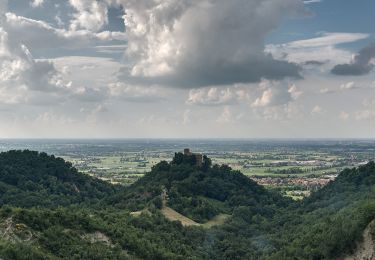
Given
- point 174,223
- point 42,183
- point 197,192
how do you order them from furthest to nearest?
point 42,183, point 197,192, point 174,223

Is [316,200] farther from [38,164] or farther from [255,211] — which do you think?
[38,164]

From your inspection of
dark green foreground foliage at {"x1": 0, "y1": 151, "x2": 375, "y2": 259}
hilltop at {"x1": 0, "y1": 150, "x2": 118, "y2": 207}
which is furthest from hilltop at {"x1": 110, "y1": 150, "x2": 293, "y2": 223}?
hilltop at {"x1": 0, "y1": 150, "x2": 118, "y2": 207}

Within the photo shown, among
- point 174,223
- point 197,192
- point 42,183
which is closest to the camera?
point 174,223

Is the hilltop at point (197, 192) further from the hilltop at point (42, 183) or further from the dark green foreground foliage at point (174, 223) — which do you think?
the hilltop at point (42, 183)

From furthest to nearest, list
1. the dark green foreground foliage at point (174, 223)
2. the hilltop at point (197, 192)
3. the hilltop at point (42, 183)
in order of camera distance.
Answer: the hilltop at point (42, 183)
the hilltop at point (197, 192)
the dark green foreground foliage at point (174, 223)

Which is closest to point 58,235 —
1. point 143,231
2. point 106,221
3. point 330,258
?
point 106,221

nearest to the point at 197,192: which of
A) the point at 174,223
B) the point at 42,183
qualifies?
the point at 174,223

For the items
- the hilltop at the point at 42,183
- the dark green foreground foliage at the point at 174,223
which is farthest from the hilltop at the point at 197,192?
the hilltop at the point at 42,183

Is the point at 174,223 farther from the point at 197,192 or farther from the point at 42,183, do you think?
the point at 42,183

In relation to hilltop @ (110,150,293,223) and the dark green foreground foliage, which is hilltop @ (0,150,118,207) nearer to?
the dark green foreground foliage
